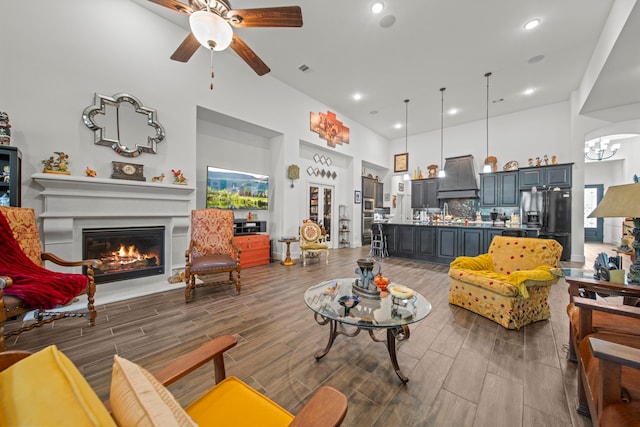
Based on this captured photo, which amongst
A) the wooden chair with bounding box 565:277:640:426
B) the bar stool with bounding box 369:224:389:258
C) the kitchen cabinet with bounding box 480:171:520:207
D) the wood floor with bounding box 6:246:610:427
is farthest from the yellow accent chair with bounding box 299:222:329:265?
the kitchen cabinet with bounding box 480:171:520:207

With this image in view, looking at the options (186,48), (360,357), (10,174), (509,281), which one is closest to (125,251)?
(10,174)

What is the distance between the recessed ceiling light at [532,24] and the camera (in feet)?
11.2

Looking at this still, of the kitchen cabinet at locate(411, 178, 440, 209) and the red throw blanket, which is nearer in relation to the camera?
the red throw blanket

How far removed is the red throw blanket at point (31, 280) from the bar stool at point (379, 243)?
17.3 feet

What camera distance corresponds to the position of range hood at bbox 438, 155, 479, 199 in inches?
266

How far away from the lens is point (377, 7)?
3.23 meters

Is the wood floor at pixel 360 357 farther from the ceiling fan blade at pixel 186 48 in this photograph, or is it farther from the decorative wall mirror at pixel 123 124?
the ceiling fan blade at pixel 186 48

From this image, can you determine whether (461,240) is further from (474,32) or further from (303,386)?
(303,386)

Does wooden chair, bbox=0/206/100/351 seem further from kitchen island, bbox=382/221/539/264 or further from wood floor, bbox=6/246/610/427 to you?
kitchen island, bbox=382/221/539/264

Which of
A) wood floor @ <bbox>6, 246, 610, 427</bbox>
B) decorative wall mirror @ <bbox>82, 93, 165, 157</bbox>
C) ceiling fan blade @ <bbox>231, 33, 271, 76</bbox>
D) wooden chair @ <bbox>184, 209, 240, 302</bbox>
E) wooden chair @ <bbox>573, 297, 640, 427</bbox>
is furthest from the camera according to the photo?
wooden chair @ <bbox>184, 209, 240, 302</bbox>

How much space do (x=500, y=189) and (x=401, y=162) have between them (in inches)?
125

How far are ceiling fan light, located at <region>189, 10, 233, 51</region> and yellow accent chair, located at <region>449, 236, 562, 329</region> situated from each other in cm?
347

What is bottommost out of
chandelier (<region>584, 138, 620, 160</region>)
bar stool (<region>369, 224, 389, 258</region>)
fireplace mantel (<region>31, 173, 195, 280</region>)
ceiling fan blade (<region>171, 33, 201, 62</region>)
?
bar stool (<region>369, 224, 389, 258</region>)

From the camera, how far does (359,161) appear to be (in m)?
7.59
